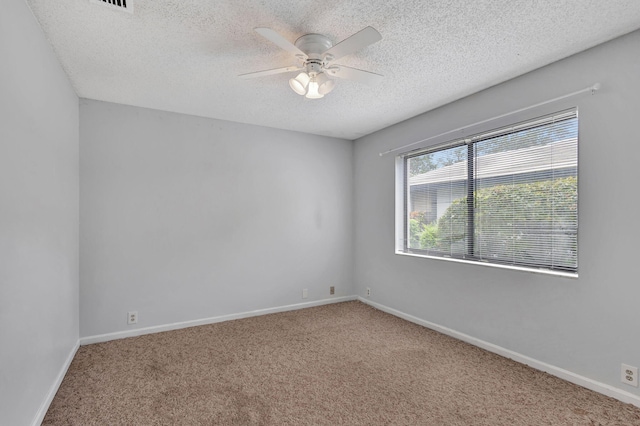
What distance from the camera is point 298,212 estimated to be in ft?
14.0

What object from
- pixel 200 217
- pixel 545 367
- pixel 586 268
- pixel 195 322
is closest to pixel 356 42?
pixel 586 268

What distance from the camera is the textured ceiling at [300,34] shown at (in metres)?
1.79

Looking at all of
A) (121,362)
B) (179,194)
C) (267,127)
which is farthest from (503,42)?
(121,362)

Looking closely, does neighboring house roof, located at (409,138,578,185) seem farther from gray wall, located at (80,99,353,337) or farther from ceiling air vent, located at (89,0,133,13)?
ceiling air vent, located at (89,0,133,13)

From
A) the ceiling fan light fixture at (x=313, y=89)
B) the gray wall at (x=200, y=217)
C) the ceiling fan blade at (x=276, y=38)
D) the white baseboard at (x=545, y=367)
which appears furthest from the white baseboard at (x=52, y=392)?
the white baseboard at (x=545, y=367)

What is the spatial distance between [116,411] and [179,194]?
213cm

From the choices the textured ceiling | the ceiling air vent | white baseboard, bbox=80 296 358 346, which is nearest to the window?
the textured ceiling

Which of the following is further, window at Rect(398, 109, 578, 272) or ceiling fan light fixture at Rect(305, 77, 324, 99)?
window at Rect(398, 109, 578, 272)

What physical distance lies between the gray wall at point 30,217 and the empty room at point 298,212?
22 mm

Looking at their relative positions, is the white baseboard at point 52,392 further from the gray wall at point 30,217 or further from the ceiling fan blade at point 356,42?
the ceiling fan blade at point 356,42

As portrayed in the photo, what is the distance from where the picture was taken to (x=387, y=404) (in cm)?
209

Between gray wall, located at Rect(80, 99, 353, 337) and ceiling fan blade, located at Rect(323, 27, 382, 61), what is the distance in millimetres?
2213

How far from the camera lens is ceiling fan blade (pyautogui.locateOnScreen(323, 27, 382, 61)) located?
1.65 metres

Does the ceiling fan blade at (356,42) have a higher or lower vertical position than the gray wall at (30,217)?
higher
